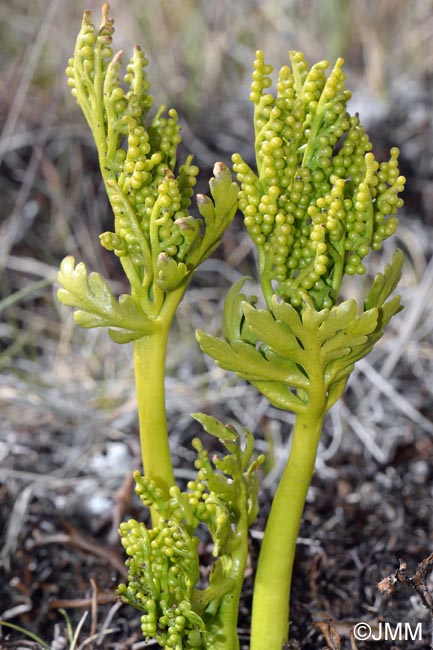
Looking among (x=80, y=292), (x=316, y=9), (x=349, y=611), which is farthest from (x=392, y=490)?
(x=316, y=9)

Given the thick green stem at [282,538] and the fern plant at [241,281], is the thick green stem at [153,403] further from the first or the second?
the thick green stem at [282,538]

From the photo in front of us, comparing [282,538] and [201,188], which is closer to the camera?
[282,538]

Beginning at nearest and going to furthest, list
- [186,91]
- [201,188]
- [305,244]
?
[305,244] → [201,188] → [186,91]

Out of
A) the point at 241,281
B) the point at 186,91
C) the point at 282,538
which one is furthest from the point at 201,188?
the point at 282,538

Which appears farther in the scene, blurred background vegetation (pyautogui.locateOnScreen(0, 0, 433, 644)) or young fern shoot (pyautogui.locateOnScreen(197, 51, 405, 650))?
blurred background vegetation (pyautogui.locateOnScreen(0, 0, 433, 644))

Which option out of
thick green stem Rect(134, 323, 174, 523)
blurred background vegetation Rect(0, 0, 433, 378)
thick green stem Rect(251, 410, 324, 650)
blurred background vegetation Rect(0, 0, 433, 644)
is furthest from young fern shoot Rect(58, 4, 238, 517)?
blurred background vegetation Rect(0, 0, 433, 378)

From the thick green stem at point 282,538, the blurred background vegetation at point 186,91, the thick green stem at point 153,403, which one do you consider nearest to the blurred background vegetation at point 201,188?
the blurred background vegetation at point 186,91

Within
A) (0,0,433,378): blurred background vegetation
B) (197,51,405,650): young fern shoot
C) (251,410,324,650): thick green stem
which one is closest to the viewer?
(197,51,405,650): young fern shoot

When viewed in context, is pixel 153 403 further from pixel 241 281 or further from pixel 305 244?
pixel 305 244

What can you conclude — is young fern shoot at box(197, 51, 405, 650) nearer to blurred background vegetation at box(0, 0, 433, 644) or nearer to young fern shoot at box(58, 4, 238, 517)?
young fern shoot at box(58, 4, 238, 517)
